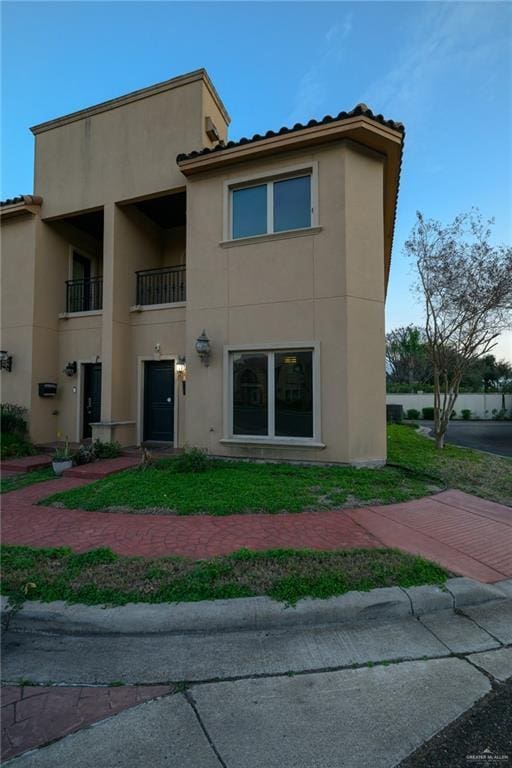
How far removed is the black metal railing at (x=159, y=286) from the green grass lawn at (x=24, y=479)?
496 cm

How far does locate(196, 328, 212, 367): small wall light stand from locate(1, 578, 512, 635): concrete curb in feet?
18.0

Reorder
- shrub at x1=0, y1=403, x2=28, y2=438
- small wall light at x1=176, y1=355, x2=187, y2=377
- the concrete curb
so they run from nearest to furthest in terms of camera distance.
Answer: the concrete curb, small wall light at x1=176, y1=355, x2=187, y2=377, shrub at x1=0, y1=403, x2=28, y2=438

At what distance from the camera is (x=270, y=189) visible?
25.5 ft

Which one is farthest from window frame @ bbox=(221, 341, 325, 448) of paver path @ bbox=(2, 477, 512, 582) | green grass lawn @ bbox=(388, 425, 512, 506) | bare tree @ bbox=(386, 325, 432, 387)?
bare tree @ bbox=(386, 325, 432, 387)

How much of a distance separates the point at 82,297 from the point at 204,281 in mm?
4843

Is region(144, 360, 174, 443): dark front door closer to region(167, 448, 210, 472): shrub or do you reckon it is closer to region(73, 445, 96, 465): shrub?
region(73, 445, 96, 465): shrub

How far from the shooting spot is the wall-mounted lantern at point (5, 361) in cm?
997

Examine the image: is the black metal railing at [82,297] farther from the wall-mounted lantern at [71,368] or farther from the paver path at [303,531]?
the paver path at [303,531]

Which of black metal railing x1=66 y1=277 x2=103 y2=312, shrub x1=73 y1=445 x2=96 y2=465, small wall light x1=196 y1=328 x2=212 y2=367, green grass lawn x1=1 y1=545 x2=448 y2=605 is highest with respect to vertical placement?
black metal railing x1=66 y1=277 x2=103 y2=312

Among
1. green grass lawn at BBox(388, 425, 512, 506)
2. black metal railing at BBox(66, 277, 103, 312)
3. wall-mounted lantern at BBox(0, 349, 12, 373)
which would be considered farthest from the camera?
black metal railing at BBox(66, 277, 103, 312)

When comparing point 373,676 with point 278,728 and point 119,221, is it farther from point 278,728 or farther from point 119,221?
point 119,221

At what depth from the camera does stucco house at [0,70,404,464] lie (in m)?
7.29

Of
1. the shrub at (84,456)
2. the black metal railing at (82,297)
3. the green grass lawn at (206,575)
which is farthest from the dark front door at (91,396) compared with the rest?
the green grass lawn at (206,575)

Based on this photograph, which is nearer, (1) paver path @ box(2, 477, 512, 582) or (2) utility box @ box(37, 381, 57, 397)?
(1) paver path @ box(2, 477, 512, 582)
